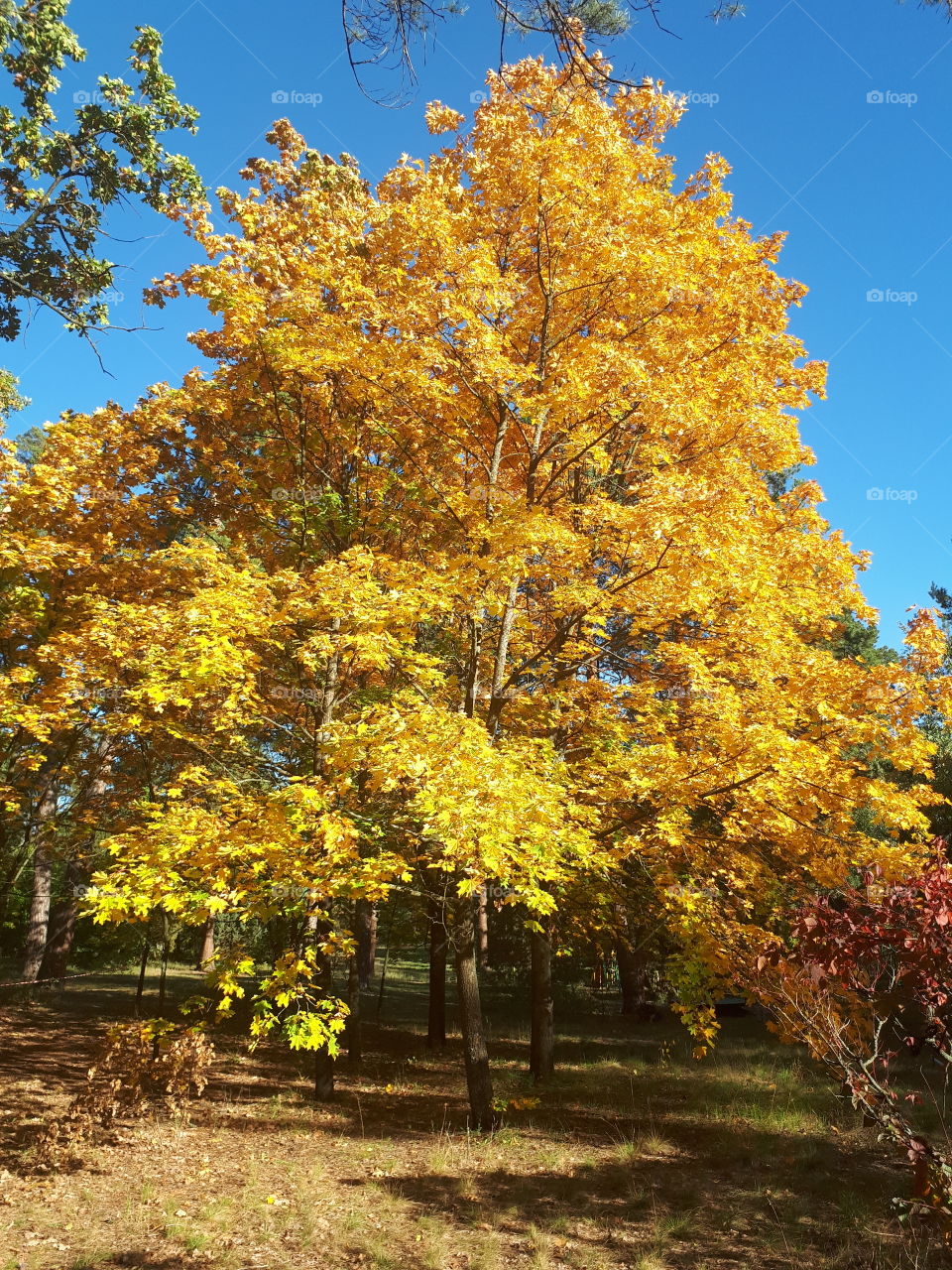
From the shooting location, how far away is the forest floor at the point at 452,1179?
5.53 meters

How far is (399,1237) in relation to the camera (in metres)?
5.85

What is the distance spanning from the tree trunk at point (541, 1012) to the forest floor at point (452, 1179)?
0.44 m

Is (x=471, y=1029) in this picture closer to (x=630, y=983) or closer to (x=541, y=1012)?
(x=541, y=1012)

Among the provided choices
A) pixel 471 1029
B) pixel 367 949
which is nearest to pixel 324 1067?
pixel 471 1029

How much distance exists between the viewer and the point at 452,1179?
7.06m

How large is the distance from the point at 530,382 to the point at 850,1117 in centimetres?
1050

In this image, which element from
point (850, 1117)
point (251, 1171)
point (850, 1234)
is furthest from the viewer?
point (850, 1117)

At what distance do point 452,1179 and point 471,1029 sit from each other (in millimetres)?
1564

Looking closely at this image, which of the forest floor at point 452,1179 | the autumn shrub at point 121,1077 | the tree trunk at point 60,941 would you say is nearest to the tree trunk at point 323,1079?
the forest floor at point 452,1179

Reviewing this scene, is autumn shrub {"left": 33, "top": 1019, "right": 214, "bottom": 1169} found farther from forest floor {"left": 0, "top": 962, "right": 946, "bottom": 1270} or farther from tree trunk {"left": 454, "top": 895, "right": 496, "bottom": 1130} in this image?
tree trunk {"left": 454, "top": 895, "right": 496, "bottom": 1130}

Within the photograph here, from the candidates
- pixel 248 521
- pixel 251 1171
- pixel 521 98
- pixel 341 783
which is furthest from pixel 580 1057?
pixel 521 98

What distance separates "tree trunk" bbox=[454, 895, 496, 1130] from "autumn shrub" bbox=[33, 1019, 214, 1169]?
294 cm

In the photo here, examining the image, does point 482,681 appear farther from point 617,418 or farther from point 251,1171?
point 251,1171

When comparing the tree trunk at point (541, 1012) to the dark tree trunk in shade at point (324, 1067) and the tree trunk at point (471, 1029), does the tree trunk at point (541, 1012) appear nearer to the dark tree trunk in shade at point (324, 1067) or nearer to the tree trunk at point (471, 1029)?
the tree trunk at point (471, 1029)
